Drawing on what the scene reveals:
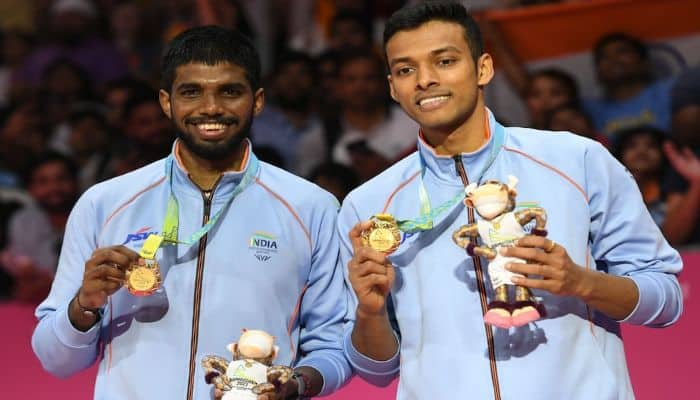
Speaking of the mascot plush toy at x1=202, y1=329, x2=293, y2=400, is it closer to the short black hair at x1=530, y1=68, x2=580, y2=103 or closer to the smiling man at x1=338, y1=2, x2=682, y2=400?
the smiling man at x1=338, y1=2, x2=682, y2=400

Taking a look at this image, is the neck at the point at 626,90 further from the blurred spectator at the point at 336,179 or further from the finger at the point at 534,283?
the finger at the point at 534,283

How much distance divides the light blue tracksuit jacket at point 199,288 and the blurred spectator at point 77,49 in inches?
169

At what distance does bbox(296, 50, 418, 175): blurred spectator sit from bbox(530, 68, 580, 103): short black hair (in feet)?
2.17

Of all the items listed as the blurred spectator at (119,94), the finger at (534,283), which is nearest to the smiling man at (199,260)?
the finger at (534,283)

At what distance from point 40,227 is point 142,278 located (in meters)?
3.23

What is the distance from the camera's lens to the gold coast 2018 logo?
3.29 meters

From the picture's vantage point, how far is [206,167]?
3.39 metres

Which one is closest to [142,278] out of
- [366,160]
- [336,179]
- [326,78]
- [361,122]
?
[336,179]

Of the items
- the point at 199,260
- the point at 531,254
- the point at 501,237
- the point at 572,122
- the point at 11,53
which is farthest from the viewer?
the point at 11,53

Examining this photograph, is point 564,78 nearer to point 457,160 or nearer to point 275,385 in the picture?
point 457,160

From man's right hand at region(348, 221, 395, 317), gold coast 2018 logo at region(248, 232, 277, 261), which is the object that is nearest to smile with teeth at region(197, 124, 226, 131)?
gold coast 2018 logo at region(248, 232, 277, 261)

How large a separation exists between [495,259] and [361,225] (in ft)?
1.16

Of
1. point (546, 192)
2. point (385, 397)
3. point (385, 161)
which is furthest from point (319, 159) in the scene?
point (546, 192)

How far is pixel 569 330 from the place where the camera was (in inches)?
116
